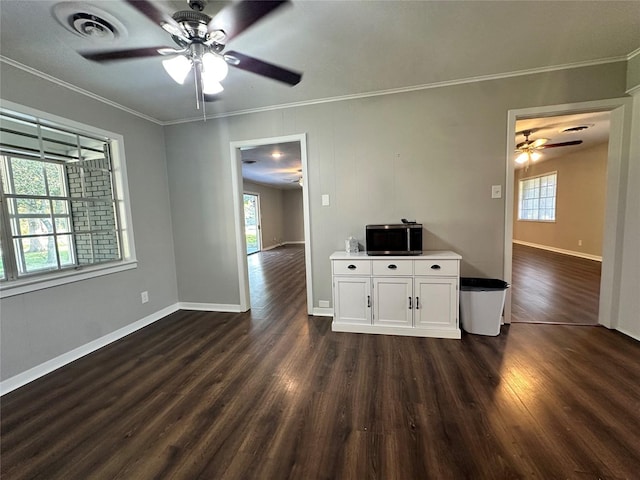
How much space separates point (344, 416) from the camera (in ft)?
5.37

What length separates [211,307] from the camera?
11.8 ft

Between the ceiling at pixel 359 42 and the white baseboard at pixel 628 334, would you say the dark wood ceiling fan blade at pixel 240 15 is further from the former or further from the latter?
the white baseboard at pixel 628 334

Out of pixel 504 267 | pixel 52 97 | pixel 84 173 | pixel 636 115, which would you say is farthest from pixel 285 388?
pixel 636 115

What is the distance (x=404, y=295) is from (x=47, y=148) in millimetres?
3554

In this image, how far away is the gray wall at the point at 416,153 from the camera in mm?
2621

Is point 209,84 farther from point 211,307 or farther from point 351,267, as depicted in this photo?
point 211,307

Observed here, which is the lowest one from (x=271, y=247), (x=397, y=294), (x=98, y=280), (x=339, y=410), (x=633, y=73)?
(x=339, y=410)

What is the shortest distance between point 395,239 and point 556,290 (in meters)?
2.97

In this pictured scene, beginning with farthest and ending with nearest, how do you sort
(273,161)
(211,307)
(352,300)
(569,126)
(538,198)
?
(538,198)
(273,161)
(569,126)
(211,307)
(352,300)

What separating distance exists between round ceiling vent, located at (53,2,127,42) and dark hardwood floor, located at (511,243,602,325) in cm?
429

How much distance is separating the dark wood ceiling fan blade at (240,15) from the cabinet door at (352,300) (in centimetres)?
216

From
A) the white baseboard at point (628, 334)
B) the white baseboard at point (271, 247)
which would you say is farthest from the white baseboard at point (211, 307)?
the white baseboard at point (271, 247)

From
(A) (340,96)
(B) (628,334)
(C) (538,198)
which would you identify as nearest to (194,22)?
(A) (340,96)

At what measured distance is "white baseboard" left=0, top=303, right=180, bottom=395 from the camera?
2.05 metres
